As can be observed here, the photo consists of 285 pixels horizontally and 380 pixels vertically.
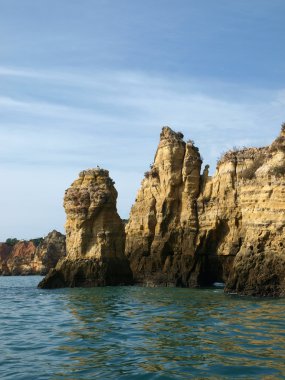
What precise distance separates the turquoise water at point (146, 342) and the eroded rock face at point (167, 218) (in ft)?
64.6

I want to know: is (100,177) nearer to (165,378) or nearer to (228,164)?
(228,164)

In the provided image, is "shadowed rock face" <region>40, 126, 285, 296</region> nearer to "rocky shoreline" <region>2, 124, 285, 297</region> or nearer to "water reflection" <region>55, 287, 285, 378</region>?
"rocky shoreline" <region>2, 124, 285, 297</region>

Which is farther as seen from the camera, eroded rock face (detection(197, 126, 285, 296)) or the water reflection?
eroded rock face (detection(197, 126, 285, 296))

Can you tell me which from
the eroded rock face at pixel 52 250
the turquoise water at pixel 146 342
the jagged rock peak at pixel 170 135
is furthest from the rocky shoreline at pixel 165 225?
the eroded rock face at pixel 52 250

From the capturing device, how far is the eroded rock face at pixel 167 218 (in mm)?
41219

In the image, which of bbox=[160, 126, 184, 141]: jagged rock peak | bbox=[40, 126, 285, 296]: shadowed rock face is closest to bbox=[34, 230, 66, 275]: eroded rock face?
bbox=[40, 126, 285, 296]: shadowed rock face

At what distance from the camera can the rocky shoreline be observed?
38.9 metres

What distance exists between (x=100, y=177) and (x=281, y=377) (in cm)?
3244

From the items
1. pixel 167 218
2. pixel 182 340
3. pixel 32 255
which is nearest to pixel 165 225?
pixel 167 218

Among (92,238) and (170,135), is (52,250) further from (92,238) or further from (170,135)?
(92,238)

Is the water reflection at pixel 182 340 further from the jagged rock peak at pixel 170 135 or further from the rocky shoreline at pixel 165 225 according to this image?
the jagged rock peak at pixel 170 135

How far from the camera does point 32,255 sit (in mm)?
98812

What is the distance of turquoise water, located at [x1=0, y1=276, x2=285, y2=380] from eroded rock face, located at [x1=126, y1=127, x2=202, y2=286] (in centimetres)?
1968

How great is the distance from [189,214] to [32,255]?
62536mm
